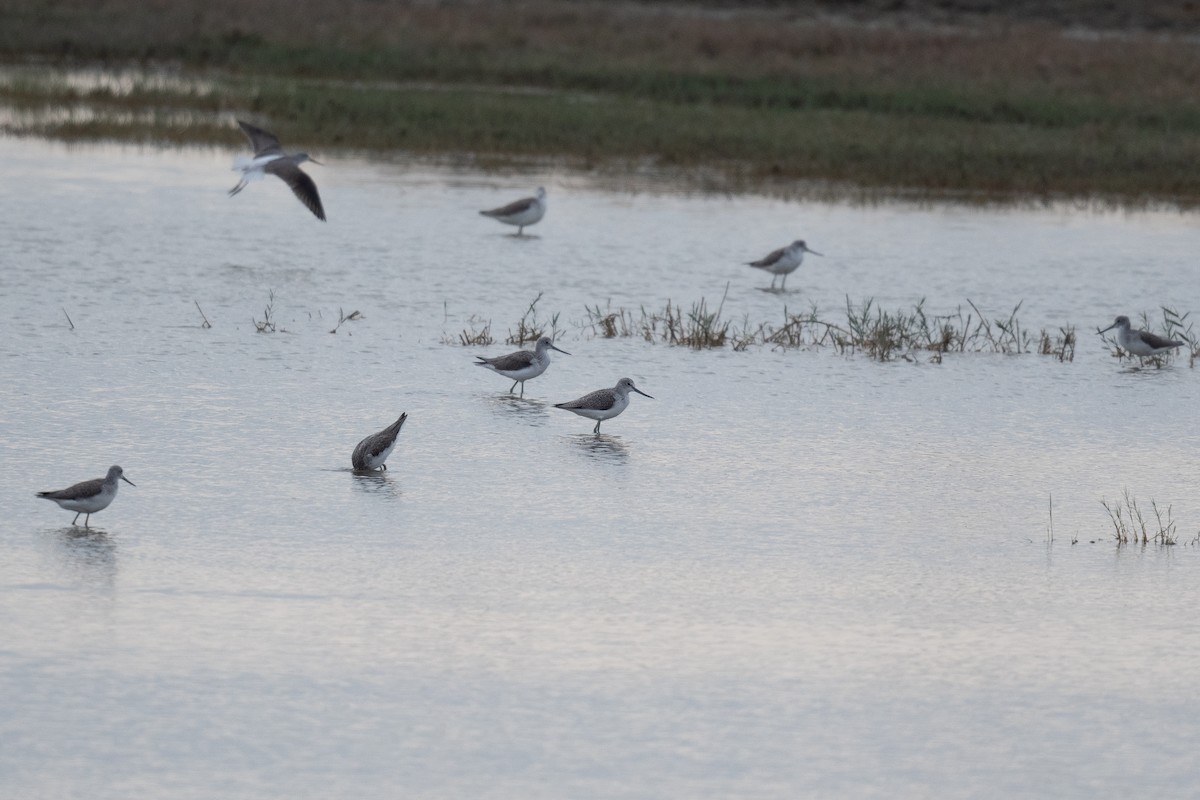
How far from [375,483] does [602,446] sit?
175 cm

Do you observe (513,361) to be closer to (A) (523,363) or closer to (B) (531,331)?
(A) (523,363)

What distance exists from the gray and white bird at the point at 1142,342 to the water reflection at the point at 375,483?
22.4 ft

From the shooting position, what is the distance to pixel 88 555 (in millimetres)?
8164

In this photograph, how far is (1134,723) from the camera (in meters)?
6.62

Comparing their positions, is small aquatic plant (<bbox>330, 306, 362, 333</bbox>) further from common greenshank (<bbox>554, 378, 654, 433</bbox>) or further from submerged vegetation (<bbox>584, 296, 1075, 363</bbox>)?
common greenshank (<bbox>554, 378, 654, 433</bbox>)

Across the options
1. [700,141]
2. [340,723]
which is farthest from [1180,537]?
[700,141]

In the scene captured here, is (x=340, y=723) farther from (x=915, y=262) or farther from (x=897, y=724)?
(x=915, y=262)

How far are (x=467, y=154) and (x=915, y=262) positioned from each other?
11.5 metres

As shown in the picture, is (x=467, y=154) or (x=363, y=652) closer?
(x=363, y=652)

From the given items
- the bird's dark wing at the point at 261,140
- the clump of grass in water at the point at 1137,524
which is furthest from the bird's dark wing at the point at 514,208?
the clump of grass in water at the point at 1137,524

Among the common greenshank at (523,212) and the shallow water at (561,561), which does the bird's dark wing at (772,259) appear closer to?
the shallow water at (561,561)

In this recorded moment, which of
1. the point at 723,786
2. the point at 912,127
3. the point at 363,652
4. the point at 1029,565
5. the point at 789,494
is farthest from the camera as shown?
the point at 912,127

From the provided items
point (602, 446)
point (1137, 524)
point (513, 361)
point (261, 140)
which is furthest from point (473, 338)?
point (1137, 524)

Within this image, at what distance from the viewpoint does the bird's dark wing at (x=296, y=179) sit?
17.3 meters
